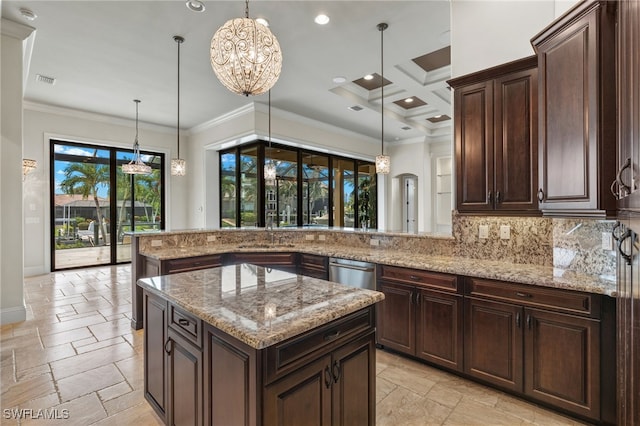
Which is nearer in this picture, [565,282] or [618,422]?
[618,422]

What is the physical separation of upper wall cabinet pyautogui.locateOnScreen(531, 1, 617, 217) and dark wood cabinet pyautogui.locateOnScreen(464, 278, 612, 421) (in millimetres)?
627

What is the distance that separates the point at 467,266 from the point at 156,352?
241 centimetres

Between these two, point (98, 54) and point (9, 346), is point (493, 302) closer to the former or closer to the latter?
point (9, 346)

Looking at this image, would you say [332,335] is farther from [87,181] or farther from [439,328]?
[87,181]

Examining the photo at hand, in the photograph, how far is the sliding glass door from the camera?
670cm

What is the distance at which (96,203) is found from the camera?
712 cm

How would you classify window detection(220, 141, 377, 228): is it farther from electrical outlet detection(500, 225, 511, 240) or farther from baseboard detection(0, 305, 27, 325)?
electrical outlet detection(500, 225, 511, 240)

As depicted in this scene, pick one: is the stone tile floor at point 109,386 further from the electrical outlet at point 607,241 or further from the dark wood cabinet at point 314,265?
the electrical outlet at point 607,241

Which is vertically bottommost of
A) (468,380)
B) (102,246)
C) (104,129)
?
(468,380)

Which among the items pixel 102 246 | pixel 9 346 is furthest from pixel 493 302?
pixel 102 246

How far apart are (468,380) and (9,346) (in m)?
4.45

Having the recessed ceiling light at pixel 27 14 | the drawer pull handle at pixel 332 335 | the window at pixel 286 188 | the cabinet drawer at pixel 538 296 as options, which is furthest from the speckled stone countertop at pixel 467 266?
the recessed ceiling light at pixel 27 14

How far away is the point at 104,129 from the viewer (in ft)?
22.9

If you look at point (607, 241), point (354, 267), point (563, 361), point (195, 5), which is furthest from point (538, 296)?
point (195, 5)
